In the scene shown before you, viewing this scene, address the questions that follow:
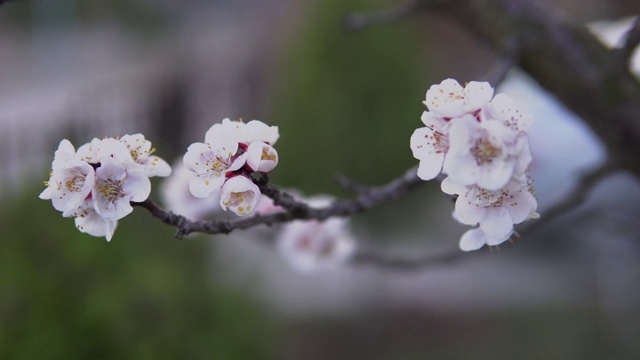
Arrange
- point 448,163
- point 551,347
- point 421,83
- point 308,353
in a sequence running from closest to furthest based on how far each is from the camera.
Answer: point 448,163, point 551,347, point 308,353, point 421,83

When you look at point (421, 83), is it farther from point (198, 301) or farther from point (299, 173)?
point (198, 301)

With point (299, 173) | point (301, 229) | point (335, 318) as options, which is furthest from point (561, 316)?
point (301, 229)

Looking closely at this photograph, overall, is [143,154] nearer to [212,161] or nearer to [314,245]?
[212,161]

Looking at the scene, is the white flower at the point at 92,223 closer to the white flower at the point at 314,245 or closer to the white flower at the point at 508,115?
the white flower at the point at 508,115

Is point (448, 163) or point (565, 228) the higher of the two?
point (565, 228)

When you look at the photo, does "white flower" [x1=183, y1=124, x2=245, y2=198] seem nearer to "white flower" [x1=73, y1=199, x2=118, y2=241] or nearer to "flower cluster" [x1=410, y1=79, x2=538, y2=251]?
"white flower" [x1=73, y1=199, x2=118, y2=241]

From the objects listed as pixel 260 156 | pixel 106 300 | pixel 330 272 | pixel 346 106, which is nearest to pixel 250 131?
pixel 260 156

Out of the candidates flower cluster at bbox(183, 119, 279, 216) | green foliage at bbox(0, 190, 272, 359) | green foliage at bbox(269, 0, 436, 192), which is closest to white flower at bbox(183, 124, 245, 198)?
flower cluster at bbox(183, 119, 279, 216)
